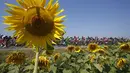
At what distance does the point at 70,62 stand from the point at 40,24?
4.41 meters

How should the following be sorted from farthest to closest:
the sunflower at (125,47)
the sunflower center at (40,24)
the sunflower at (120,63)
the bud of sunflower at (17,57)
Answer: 1. the sunflower at (125,47)
2. the sunflower at (120,63)
3. the bud of sunflower at (17,57)
4. the sunflower center at (40,24)

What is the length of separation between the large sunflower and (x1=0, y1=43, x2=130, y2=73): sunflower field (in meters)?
2.00

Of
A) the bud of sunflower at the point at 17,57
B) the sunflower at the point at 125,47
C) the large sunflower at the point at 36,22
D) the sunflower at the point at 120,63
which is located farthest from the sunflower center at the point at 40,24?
the sunflower at the point at 125,47

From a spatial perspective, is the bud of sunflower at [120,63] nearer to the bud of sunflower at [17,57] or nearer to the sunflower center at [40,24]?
the bud of sunflower at [17,57]

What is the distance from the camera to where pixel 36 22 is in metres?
2.04

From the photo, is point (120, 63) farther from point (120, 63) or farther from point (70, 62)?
point (70, 62)

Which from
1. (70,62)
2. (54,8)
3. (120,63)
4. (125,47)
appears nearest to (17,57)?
(70,62)

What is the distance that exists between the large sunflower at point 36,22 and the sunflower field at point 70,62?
6.57 feet

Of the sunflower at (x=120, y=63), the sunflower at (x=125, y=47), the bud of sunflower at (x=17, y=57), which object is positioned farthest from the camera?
the sunflower at (x=125, y=47)

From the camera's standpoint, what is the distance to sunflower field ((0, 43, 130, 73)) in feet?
14.5

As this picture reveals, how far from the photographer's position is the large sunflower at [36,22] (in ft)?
6.65

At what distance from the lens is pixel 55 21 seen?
2.18 metres

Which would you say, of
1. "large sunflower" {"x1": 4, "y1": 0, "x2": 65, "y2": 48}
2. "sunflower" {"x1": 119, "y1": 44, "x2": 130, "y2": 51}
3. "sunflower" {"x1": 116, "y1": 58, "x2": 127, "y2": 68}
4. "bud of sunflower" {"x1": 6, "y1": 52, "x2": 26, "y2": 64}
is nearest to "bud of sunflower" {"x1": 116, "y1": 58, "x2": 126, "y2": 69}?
"sunflower" {"x1": 116, "y1": 58, "x2": 127, "y2": 68}

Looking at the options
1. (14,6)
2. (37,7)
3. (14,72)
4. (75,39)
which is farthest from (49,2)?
(75,39)
